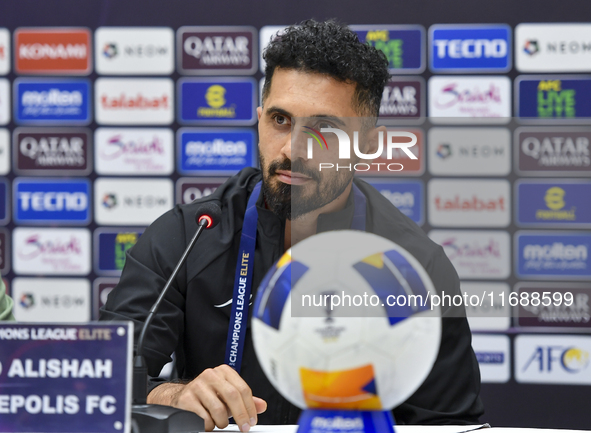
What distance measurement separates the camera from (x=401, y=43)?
76.9 inches

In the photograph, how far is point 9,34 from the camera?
2.06 m

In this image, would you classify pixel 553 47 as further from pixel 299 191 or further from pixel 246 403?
pixel 246 403

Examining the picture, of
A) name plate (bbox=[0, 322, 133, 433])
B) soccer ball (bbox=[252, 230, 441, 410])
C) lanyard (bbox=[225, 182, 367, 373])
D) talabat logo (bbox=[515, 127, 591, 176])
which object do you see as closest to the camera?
Result: soccer ball (bbox=[252, 230, 441, 410])

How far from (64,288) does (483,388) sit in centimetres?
154

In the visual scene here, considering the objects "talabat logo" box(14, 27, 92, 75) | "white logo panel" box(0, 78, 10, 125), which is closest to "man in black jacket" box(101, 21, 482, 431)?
"talabat logo" box(14, 27, 92, 75)

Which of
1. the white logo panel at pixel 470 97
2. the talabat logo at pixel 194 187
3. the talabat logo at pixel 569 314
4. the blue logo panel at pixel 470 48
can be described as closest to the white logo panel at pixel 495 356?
the talabat logo at pixel 569 314

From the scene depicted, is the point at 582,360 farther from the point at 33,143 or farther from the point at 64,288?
the point at 33,143

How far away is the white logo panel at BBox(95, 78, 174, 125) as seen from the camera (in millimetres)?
2031

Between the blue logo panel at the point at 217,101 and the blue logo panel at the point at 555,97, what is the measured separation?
3.07 feet

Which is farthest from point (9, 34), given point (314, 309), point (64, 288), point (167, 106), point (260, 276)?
point (314, 309)

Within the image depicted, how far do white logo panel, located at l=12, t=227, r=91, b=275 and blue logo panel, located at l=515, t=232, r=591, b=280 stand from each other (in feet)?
5.07

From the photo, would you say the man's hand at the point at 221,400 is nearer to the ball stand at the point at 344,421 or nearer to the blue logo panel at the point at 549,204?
the ball stand at the point at 344,421

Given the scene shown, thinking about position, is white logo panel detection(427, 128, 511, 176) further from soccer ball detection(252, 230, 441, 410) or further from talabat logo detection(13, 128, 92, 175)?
talabat logo detection(13, 128, 92, 175)

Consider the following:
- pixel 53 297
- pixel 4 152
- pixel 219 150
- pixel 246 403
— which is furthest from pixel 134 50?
pixel 246 403
